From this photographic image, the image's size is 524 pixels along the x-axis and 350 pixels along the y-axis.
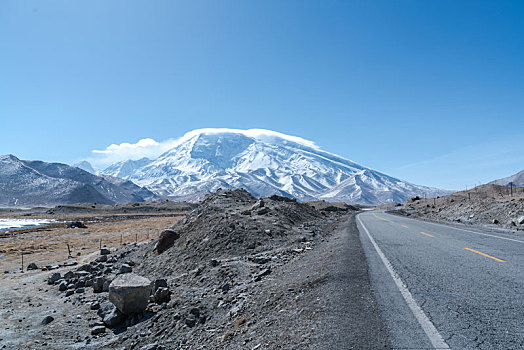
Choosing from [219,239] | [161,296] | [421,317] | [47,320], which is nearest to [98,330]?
[161,296]

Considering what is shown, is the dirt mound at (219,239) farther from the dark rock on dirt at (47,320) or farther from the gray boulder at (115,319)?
the dark rock on dirt at (47,320)

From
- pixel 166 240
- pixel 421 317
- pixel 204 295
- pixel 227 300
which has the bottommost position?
pixel 204 295

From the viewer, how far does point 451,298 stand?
5.81 metres

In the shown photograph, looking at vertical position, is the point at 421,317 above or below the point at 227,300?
above

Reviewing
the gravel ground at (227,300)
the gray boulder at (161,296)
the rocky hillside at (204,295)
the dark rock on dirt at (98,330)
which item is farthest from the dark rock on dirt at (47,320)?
the gray boulder at (161,296)

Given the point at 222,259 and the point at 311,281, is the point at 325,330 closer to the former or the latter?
the point at 311,281

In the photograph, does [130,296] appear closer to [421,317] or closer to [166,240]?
[421,317]

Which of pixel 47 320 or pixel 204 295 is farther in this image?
pixel 47 320

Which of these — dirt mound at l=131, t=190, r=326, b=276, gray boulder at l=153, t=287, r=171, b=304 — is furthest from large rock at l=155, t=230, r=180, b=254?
gray boulder at l=153, t=287, r=171, b=304

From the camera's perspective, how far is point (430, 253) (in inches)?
420

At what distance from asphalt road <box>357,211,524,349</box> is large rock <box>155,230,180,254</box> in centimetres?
1073

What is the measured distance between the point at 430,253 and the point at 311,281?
559 centimetres

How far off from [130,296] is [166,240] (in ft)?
26.8

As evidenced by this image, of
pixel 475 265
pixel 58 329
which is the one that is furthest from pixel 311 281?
pixel 58 329
